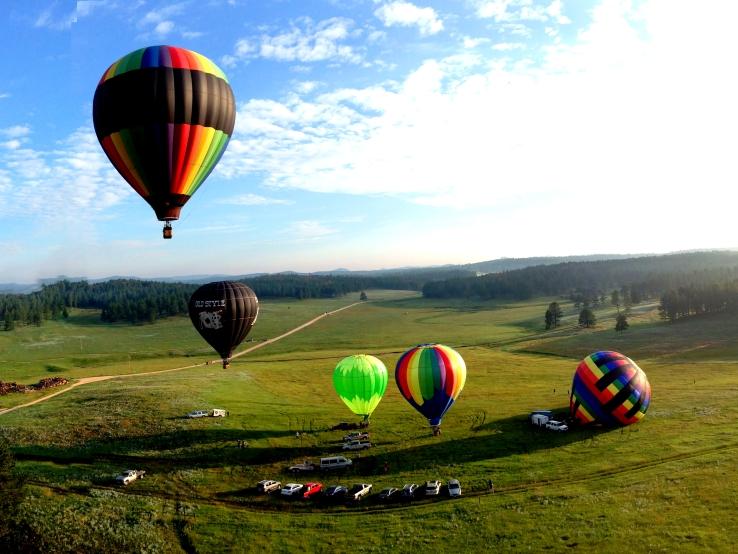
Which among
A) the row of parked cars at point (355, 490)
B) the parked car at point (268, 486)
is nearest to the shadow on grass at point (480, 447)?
the row of parked cars at point (355, 490)

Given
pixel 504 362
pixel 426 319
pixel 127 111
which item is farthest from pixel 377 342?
pixel 127 111

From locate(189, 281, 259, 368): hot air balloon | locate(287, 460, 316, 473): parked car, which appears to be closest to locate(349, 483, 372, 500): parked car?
locate(287, 460, 316, 473): parked car

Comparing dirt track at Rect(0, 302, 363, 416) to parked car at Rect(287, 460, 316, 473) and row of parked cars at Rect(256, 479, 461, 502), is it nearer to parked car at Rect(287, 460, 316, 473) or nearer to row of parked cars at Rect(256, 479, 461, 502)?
parked car at Rect(287, 460, 316, 473)

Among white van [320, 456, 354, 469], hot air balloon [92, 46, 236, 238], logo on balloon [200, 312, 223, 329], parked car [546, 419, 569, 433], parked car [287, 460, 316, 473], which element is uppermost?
hot air balloon [92, 46, 236, 238]

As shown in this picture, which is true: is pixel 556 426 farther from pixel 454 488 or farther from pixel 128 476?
pixel 128 476

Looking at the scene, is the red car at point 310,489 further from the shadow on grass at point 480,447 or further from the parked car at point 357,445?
the parked car at point 357,445

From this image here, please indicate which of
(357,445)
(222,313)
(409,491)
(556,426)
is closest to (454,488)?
(409,491)

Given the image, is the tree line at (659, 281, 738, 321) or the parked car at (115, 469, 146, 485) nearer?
the parked car at (115, 469, 146, 485)

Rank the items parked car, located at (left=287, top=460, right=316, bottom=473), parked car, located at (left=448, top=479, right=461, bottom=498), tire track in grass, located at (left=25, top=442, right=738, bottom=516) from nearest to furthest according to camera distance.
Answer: tire track in grass, located at (left=25, top=442, right=738, bottom=516) → parked car, located at (left=448, top=479, right=461, bottom=498) → parked car, located at (left=287, top=460, right=316, bottom=473)
